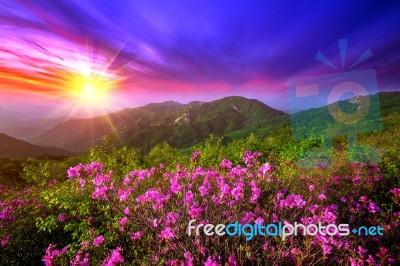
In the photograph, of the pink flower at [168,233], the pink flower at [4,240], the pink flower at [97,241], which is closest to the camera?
the pink flower at [168,233]

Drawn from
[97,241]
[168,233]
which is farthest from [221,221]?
[97,241]

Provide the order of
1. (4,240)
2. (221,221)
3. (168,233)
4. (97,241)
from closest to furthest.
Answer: (168,233), (221,221), (97,241), (4,240)

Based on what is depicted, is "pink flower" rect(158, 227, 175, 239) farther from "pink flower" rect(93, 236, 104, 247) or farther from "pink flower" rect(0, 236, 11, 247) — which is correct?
"pink flower" rect(0, 236, 11, 247)

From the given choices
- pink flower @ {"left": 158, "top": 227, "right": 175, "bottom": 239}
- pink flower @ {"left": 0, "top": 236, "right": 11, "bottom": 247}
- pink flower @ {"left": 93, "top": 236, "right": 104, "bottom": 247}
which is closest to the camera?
pink flower @ {"left": 158, "top": 227, "right": 175, "bottom": 239}

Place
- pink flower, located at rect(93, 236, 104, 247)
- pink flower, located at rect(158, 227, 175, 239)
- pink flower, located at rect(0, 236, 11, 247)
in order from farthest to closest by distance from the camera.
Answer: pink flower, located at rect(0, 236, 11, 247)
pink flower, located at rect(93, 236, 104, 247)
pink flower, located at rect(158, 227, 175, 239)

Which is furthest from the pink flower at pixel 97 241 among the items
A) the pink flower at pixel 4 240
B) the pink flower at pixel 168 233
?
the pink flower at pixel 4 240

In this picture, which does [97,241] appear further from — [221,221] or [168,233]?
[221,221]

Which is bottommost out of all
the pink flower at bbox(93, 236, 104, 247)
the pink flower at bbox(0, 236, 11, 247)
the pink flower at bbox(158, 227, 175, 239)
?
the pink flower at bbox(0, 236, 11, 247)

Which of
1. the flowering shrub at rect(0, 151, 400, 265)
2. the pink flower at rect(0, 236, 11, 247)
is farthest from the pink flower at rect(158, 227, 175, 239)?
the pink flower at rect(0, 236, 11, 247)

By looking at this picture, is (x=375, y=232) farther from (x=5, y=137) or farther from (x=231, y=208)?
(x=5, y=137)

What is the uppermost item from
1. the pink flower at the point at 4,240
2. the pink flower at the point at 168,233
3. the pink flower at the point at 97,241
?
the pink flower at the point at 168,233

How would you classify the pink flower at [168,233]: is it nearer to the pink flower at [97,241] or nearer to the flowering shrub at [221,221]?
the flowering shrub at [221,221]

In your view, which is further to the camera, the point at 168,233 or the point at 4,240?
the point at 4,240

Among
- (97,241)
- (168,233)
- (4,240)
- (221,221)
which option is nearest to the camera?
(168,233)
